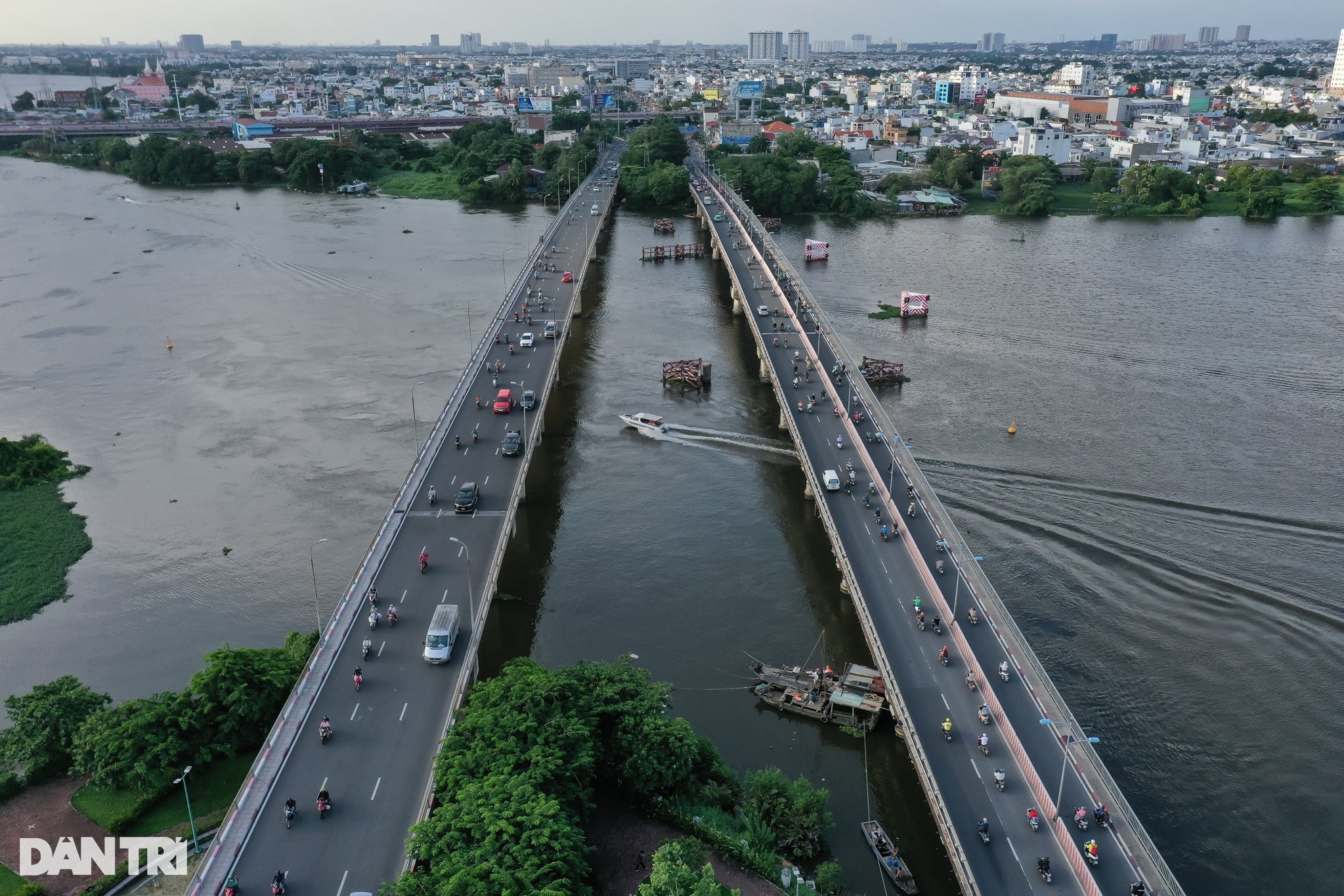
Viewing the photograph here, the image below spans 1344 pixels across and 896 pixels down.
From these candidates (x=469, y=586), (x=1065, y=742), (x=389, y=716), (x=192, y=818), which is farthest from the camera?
(x=469, y=586)

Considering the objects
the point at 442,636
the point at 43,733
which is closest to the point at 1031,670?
the point at 442,636

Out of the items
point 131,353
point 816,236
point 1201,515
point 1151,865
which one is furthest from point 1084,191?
point 1151,865

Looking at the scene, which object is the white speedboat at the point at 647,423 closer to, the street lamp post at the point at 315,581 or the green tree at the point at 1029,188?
the street lamp post at the point at 315,581

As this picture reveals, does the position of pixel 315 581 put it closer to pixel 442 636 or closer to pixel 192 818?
pixel 442 636

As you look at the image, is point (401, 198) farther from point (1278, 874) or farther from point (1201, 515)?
point (1278, 874)

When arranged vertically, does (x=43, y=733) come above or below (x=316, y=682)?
below

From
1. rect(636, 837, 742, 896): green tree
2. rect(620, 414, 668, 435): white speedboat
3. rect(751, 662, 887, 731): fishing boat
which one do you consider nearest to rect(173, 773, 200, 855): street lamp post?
rect(636, 837, 742, 896): green tree

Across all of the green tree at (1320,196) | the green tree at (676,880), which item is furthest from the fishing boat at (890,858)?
the green tree at (1320,196)
